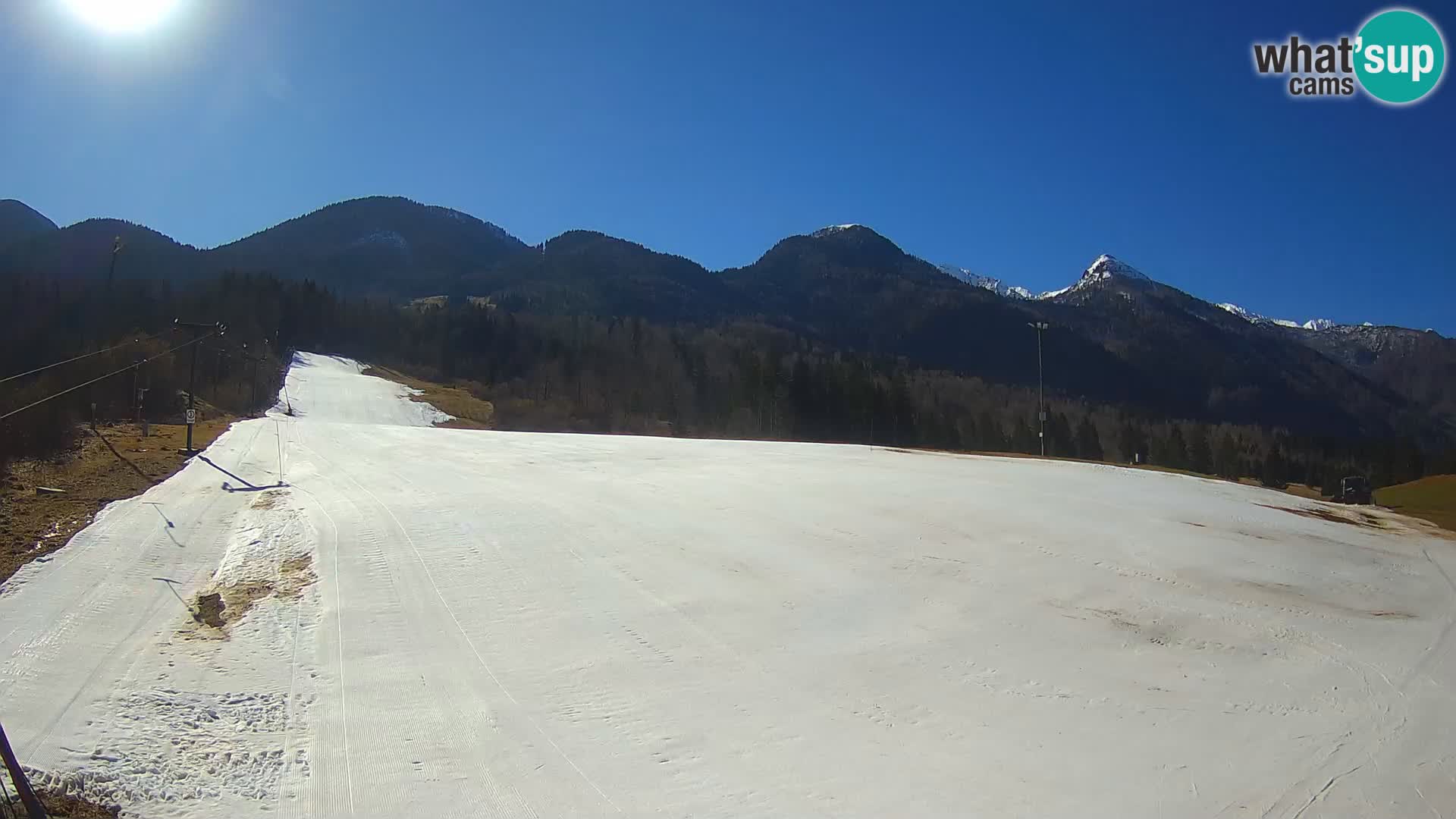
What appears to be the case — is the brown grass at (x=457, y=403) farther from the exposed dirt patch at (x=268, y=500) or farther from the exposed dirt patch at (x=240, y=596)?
the exposed dirt patch at (x=240, y=596)

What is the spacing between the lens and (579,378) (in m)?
99.0

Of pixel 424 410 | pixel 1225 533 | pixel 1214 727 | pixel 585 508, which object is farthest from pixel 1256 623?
pixel 424 410

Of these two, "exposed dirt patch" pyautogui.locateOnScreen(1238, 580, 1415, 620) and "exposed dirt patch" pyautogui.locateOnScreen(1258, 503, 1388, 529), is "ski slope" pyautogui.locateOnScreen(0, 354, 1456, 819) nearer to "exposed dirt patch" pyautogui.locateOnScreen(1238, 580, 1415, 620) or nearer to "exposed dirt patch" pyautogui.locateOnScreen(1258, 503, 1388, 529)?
"exposed dirt patch" pyautogui.locateOnScreen(1238, 580, 1415, 620)

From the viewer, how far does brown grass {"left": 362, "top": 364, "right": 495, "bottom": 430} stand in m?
57.0

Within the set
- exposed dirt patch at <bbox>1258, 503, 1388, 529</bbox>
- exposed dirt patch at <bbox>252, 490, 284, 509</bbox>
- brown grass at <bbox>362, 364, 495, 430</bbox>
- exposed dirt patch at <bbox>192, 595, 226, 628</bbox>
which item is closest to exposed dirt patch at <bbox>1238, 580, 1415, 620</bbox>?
exposed dirt patch at <bbox>1258, 503, 1388, 529</bbox>

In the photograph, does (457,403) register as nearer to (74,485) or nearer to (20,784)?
(74,485)

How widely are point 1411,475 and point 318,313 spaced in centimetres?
13443

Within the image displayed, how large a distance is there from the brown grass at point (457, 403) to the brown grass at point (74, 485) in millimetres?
26591

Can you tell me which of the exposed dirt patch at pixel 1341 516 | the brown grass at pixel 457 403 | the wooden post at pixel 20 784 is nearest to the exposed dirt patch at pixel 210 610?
the wooden post at pixel 20 784

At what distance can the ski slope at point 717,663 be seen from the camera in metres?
6.15

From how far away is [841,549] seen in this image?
13.6m

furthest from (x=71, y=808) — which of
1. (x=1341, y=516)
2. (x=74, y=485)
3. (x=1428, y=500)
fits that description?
(x=1428, y=500)

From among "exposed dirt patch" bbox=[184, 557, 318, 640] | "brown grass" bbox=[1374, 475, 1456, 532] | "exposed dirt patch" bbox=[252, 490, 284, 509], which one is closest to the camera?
"exposed dirt patch" bbox=[184, 557, 318, 640]

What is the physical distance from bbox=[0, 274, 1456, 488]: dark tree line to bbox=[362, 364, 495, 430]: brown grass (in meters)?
1.47
